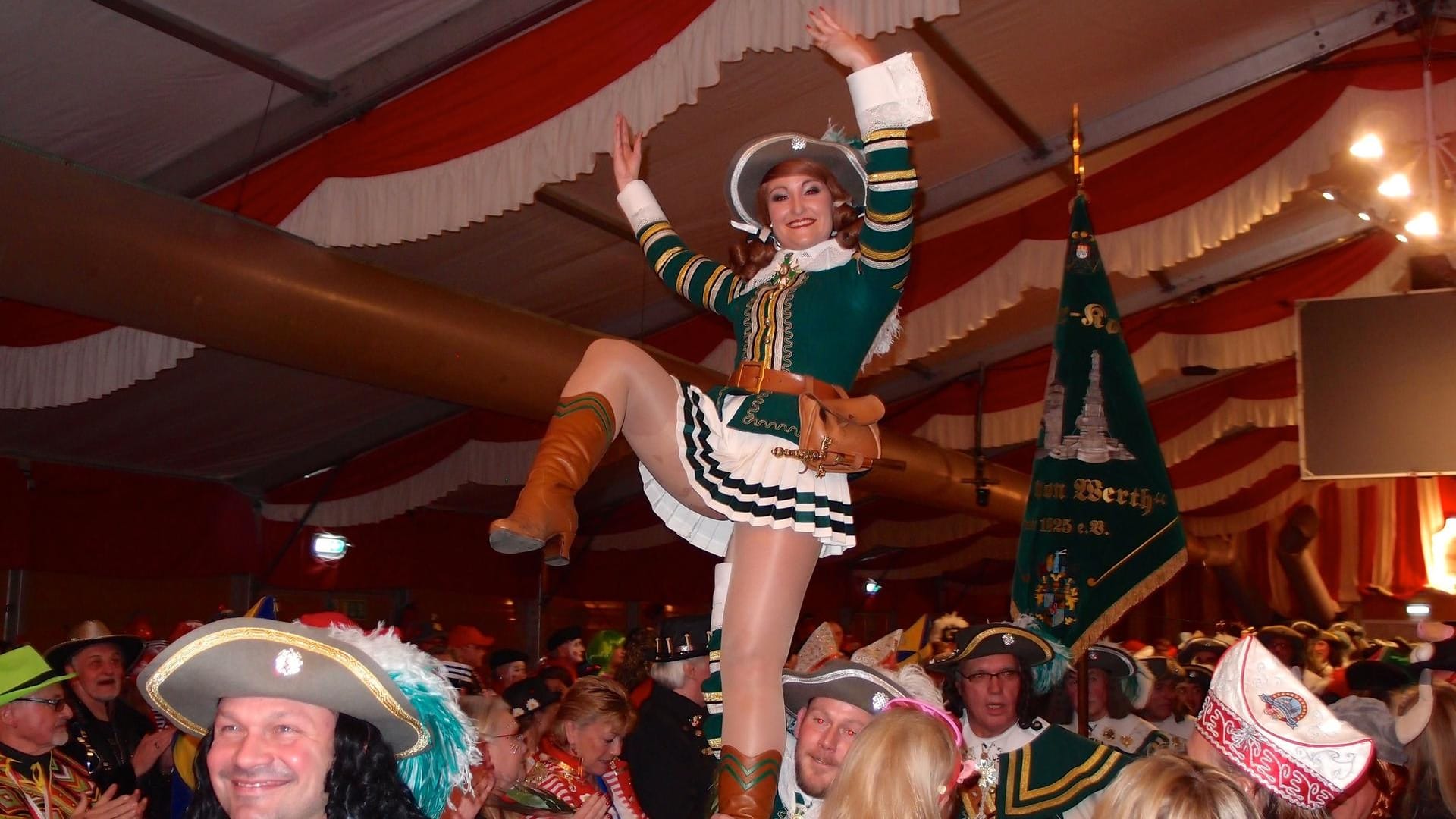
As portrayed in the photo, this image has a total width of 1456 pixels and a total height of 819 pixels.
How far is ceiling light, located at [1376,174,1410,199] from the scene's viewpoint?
7.56 m

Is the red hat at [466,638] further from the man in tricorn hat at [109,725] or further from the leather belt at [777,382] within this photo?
the leather belt at [777,382]

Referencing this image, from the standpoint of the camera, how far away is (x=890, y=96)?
2.67 m

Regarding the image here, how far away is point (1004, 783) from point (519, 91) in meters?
3.01

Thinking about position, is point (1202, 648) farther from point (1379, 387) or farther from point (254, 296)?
point (254, 296)

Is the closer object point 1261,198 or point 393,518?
point 1261,198

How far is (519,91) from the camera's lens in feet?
15.6

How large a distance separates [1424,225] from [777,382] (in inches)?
247

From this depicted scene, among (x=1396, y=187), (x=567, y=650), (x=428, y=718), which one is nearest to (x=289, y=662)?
(x=428, y=718)

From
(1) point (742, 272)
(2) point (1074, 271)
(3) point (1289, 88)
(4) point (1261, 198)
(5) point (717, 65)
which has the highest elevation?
(3) point (1289, 88)

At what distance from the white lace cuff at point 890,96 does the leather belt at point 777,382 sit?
20.9 inches

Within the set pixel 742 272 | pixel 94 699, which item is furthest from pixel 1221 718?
pixel 94 699

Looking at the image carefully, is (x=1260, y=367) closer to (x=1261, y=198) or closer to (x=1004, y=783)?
(x=1261, y=198)

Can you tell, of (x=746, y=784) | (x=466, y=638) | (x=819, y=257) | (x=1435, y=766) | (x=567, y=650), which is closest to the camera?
(x=746, y=784)

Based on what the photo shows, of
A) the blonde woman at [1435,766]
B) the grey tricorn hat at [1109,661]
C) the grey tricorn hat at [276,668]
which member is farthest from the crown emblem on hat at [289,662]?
the grey tricorn hat at [1109,661]
